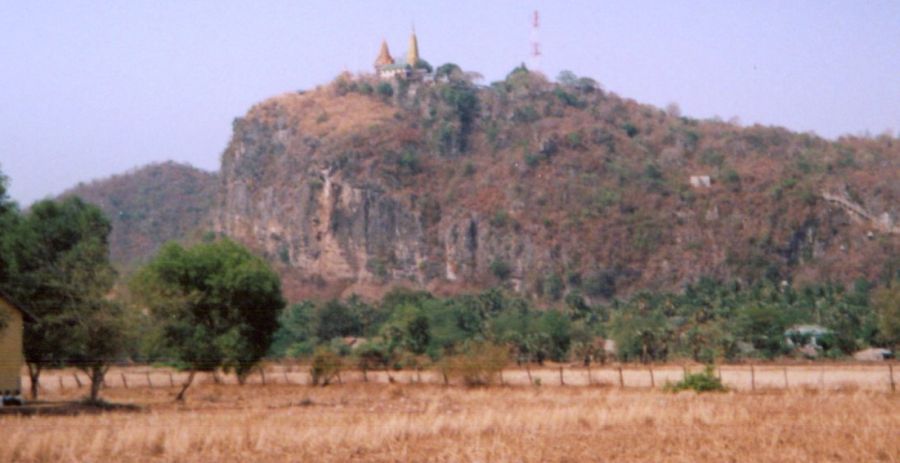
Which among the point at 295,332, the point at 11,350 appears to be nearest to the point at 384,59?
the point at 295,332

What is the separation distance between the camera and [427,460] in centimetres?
2242

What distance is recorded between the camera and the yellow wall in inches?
1469

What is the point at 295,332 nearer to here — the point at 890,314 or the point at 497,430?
the point at 890,314

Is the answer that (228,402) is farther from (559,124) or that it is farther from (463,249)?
(559,124)

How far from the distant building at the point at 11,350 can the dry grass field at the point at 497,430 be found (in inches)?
181

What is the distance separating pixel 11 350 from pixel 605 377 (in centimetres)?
2777

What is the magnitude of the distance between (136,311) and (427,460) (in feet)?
75.3

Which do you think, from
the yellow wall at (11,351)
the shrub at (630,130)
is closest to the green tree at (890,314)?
the yellow wall at (11,351)

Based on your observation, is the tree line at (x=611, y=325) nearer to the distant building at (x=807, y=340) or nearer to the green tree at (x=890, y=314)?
the green tree at (x=890, y=314)

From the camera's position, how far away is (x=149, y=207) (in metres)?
179

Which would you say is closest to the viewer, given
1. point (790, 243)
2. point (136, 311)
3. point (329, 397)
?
point (136, 311)

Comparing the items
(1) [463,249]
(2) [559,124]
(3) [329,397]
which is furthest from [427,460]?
(2) [559,124]

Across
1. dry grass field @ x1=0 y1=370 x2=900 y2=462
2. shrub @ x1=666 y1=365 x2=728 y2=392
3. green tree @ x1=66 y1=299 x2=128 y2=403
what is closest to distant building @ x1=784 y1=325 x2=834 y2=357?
shrub @ x1=666 y1=365 x2=728 y2=392

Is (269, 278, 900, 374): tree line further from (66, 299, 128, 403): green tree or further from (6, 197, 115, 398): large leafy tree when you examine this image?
(66, 299, 128, 403): green tree
